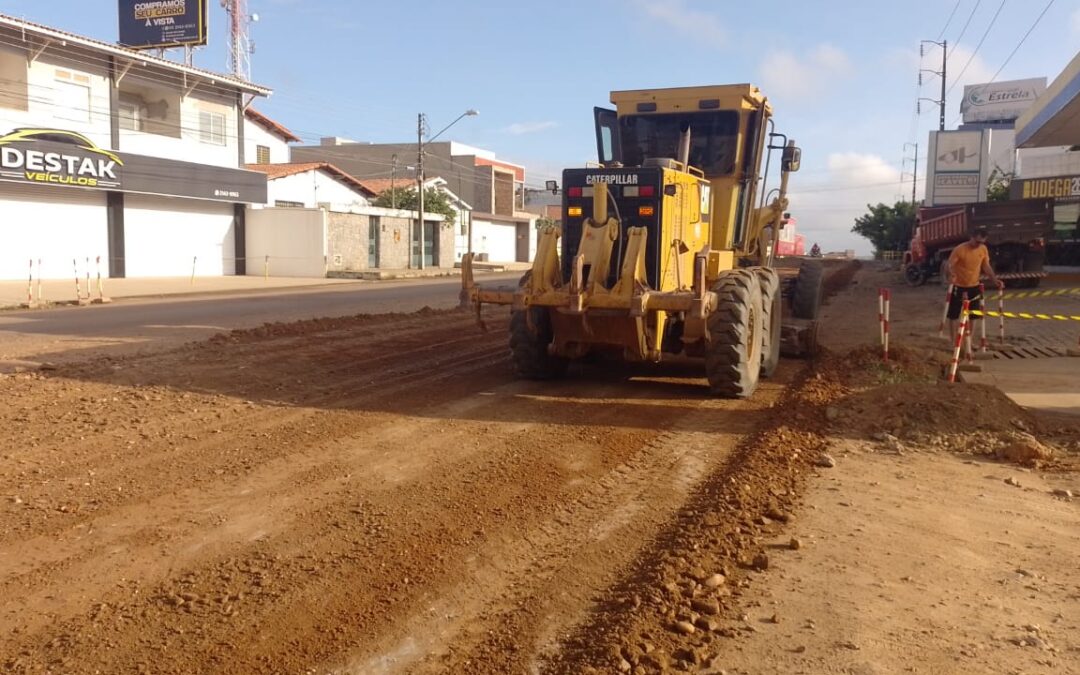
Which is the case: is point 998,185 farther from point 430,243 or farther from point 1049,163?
point 430,243

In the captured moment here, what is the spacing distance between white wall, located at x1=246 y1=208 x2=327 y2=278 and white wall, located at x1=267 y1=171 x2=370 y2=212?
213 cm

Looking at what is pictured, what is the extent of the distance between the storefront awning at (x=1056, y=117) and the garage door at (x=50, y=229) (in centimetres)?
2892

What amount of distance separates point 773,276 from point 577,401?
136 inches

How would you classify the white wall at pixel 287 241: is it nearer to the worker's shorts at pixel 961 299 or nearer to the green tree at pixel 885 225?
the worker's shorts at pixel 961 299

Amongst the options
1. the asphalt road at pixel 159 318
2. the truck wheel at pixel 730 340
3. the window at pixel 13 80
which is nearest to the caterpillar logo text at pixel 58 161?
the window at pixel 13 80

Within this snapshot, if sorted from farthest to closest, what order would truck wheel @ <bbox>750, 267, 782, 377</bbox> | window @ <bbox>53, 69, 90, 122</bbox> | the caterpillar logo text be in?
window @ <bbox>53, 69, 90, 122</bbox> → the caterpillar logo text → truck wheel @ <bbox>750, 267, 782, 377</bbox>

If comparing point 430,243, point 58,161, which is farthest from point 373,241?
point 58,161

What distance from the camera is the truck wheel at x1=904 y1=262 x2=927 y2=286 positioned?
30.8m

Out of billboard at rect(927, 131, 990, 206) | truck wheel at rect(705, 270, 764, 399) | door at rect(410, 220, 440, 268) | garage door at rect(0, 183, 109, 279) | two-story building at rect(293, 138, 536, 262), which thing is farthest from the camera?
two-story building at rect(293, 138, 536, 262)

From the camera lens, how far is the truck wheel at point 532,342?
915 centimetres

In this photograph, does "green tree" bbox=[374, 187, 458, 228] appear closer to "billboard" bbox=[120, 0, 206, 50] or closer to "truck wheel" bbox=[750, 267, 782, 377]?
"billboard" bbox=[120, 0, 206, 50]

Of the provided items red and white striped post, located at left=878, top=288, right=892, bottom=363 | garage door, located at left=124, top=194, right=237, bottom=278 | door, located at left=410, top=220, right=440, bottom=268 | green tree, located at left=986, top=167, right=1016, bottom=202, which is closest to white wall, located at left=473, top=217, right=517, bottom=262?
door, located at left=410, top=220, right=440, bottom=268

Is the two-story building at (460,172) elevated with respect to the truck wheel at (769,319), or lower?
elevated

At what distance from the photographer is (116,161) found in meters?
30.8
